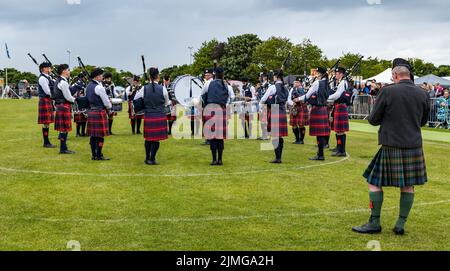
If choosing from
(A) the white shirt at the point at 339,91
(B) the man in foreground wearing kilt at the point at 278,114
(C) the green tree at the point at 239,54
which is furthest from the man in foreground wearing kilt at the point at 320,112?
(C) the green tree at the point at 239,54

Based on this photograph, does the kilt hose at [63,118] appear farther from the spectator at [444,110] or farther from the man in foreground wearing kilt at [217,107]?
the spectator at [444,110]

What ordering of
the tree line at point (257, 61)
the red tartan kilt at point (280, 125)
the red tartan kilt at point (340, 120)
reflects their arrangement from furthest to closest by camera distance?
the tree line at point (257, 61) < the red tartan kilt at point (340, 120) < the red tartan kilt at point (280, 125)

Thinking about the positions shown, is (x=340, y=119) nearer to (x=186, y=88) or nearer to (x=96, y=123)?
(x=96, y=123)

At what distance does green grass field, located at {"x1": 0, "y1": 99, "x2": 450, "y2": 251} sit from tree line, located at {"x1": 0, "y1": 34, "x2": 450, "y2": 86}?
41866mm

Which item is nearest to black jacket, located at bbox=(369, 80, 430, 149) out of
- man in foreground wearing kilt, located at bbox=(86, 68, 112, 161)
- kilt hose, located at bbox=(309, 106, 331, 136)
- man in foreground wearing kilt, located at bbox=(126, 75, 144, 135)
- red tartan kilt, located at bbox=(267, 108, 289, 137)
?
red tartan kilt, located at bbox=(267, 108, 289, 137)

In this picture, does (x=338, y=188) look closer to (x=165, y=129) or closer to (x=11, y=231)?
(x=165, y=129)

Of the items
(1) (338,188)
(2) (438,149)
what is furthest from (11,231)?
(2) (438,149)

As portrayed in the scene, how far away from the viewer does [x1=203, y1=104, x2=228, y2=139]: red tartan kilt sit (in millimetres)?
9617

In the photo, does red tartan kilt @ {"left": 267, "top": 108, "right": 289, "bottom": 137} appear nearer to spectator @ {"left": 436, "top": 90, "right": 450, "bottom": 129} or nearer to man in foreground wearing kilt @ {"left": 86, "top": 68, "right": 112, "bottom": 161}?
man in foreground wearing kilt @ {"left": 86, "top": 68, "right": 112, "bottom": 161}

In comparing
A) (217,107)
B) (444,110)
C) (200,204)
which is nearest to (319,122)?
(217,107)

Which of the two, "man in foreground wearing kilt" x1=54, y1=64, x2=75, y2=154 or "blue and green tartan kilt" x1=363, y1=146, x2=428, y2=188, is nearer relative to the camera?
"blue and green tartan kilt" x1=363, y1=146, x2=428, y2=188

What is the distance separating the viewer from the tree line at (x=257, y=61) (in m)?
53.8

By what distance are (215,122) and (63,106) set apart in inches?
140

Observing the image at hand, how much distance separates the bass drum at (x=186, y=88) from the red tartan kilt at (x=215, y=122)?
159 inches
